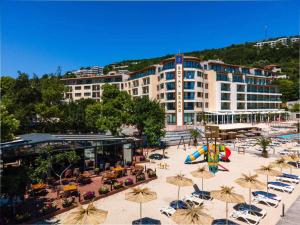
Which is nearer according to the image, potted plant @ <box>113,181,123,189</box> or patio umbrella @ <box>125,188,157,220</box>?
patio umbrella @ <box>125,188,157,220</box>

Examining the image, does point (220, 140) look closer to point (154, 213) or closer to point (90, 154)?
point (90, 154)

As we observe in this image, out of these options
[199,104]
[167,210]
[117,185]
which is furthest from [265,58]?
[167,210]

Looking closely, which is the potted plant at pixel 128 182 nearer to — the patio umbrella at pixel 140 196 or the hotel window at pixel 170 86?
the patio umbrella at pixel 140 196

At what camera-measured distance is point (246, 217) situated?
51.5 feet

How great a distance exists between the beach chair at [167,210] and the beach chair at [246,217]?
4151 millimetres

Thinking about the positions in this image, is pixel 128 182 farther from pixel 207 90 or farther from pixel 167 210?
pixel 207 90

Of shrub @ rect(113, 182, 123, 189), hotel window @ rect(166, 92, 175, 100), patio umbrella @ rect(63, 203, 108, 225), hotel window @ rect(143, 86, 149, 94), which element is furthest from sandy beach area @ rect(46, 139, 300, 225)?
hotel window @ rect(143, 86, 149, 94)

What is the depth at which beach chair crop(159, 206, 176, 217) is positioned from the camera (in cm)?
1652

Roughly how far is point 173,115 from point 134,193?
49787mm

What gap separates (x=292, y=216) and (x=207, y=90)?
53580 millimetres

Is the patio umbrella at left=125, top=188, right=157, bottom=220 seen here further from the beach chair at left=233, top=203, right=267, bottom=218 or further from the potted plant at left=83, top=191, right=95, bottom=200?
the beach chair at left=233, top=203, right=267, bottom=218

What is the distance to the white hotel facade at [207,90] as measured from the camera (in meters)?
A: 62.8

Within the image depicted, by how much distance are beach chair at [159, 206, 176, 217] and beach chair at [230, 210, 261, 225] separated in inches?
163

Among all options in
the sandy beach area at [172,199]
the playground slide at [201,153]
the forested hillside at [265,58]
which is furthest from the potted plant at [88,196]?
the forested hillside at [265,58]
